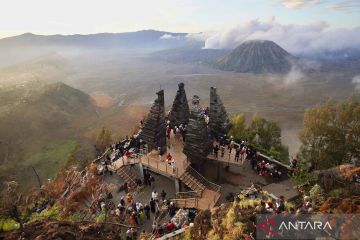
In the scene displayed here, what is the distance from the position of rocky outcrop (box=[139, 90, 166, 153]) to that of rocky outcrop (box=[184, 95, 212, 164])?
304cm

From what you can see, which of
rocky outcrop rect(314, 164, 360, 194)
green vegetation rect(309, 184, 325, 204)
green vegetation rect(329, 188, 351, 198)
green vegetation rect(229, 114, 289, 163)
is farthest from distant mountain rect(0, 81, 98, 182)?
green vegetation rect(329, 188, 351, 198)

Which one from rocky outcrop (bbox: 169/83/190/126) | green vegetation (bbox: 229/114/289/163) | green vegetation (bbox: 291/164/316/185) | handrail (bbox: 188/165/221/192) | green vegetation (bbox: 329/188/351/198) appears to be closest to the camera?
green vegetation (bbox: 329/188/351/198)

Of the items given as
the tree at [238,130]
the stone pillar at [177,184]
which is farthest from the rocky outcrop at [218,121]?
the stone pillar at [177,184]

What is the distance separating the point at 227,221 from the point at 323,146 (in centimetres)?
2395

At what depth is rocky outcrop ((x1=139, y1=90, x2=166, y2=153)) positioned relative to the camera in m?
30.7

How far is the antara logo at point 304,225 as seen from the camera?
42.5 ft

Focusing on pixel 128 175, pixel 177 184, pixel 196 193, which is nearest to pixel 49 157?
pixel 128 175

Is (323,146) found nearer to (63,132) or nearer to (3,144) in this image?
(3,144)

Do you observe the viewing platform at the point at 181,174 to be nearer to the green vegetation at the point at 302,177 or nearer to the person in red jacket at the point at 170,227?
the person in red jacket at the point at 170,227

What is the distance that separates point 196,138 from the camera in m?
29.5

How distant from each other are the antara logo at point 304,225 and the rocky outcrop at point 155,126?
18.9m

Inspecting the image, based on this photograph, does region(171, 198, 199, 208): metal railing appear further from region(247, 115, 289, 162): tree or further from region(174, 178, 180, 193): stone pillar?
region(247, 115, 289, 162): tree

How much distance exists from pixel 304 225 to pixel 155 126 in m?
19.5

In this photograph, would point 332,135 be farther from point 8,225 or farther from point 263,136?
point 8,225
